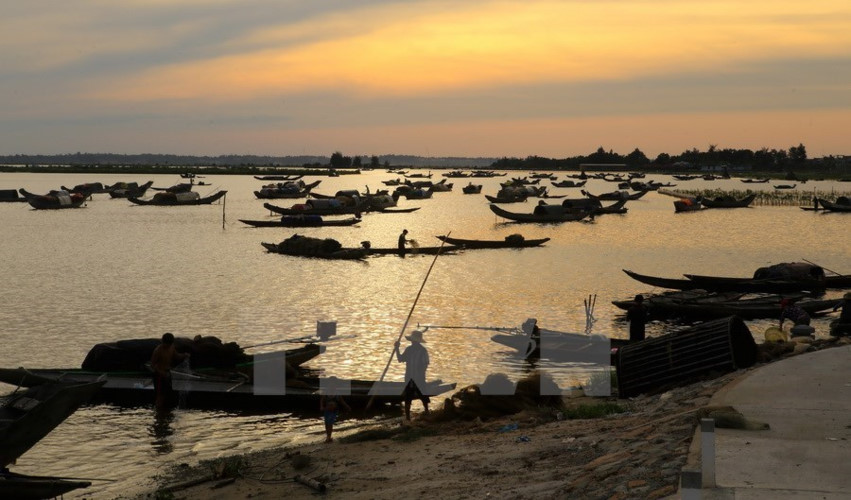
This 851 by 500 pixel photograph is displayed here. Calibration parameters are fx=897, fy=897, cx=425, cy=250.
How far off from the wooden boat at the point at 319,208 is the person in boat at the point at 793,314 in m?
55.8

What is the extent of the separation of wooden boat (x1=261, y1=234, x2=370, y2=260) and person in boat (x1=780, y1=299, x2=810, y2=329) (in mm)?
27421

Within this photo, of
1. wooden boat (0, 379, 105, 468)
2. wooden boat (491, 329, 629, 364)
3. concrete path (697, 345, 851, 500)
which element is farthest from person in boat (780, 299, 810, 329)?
wooden boat (0, 379, 105, 468)

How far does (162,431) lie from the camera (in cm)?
1598

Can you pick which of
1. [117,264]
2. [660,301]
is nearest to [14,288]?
[117,264]

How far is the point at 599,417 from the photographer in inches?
487

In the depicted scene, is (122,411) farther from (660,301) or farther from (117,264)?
(117,264)

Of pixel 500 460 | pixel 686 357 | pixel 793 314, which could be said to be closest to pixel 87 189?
pixel 793 314

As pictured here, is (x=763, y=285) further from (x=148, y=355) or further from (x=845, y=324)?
(x=148, y=355)

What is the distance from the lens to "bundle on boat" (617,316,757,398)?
548 inches

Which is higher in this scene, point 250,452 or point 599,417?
point 599,417

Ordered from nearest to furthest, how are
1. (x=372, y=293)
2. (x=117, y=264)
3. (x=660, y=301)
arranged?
(x=660, y=301), (x=372, y=293), (x=117, y=264)

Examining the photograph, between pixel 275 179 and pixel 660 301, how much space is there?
152703mm

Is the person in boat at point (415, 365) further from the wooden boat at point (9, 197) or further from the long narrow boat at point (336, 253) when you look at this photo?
the wooden boat at point (9, 197)

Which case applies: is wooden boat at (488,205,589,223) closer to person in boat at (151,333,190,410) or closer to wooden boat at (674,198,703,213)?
wooden boat at (674,198,703,213)
